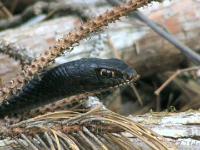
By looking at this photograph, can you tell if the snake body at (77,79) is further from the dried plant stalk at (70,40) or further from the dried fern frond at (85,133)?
the dried fern frond at (85,133)

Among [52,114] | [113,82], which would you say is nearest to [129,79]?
[113,82]

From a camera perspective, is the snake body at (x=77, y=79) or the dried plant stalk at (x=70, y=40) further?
the snake body at (x=77, y=79)

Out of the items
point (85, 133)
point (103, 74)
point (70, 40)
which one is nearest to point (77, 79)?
point (103, 74)

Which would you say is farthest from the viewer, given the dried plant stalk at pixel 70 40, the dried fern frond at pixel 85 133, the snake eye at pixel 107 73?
the snake eye at pixel 107 73

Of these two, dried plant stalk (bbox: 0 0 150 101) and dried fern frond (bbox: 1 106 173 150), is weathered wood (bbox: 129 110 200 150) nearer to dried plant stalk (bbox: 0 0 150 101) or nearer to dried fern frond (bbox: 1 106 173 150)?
dried fern frond (bbox: 1 106 173 150)

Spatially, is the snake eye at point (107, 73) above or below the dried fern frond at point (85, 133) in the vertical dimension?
above

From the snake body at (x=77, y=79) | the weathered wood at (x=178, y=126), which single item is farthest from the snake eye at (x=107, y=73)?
the weathered wood at (x=178, y=126)

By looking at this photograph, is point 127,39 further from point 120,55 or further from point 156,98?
point 156,98
